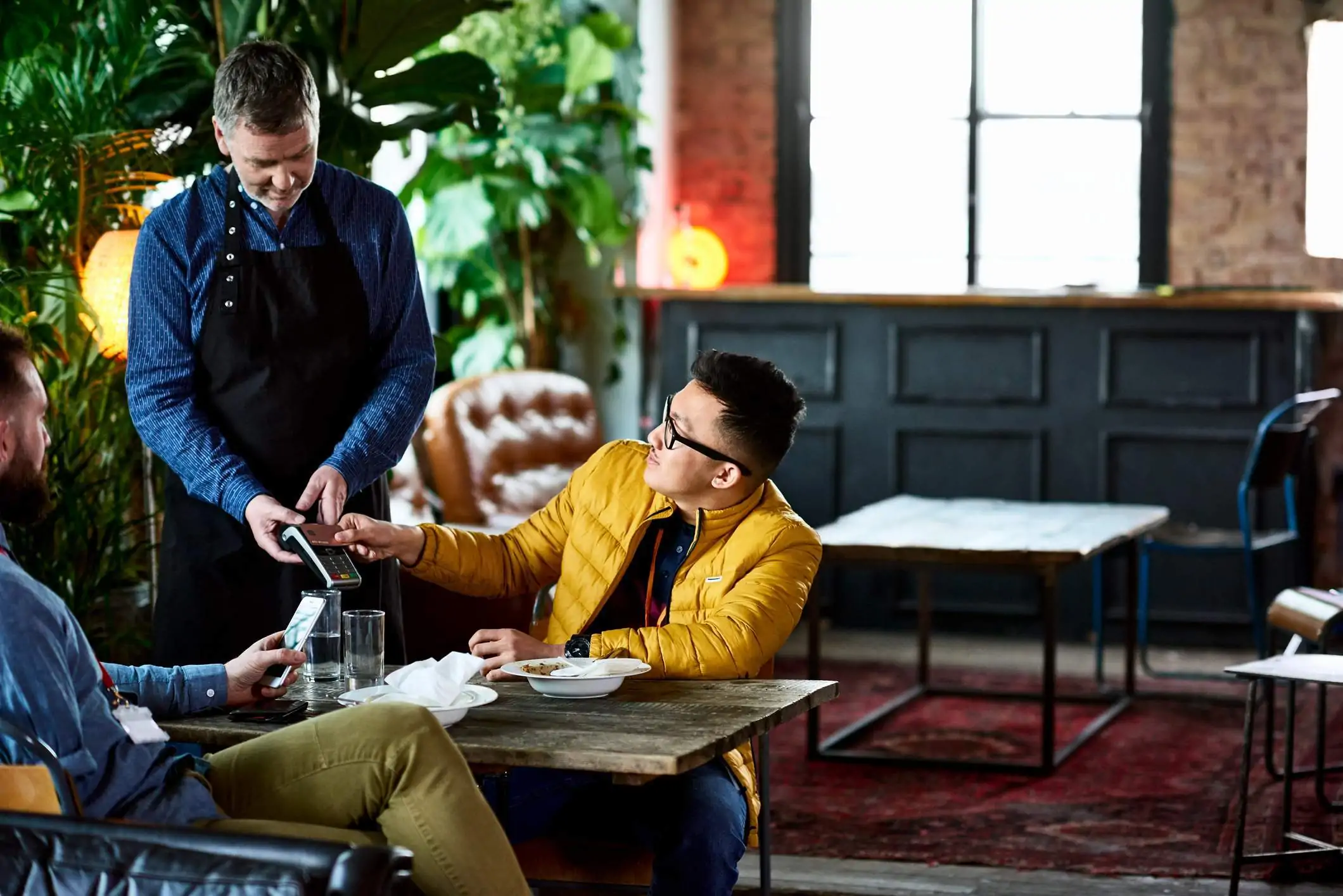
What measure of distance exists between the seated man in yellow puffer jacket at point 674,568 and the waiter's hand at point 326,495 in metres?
0.05

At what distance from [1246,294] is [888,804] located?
291 centimetres

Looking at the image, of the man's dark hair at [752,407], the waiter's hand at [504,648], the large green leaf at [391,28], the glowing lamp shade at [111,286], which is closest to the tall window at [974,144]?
the large green leaf at [391,28]

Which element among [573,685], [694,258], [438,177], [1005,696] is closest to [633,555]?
[573,685]

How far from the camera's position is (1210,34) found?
713 centimetres

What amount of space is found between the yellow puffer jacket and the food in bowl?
0.10 meters

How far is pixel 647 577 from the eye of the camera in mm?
2852

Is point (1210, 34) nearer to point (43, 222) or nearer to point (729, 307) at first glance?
point (729, 307)

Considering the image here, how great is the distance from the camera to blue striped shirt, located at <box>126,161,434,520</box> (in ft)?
9.37

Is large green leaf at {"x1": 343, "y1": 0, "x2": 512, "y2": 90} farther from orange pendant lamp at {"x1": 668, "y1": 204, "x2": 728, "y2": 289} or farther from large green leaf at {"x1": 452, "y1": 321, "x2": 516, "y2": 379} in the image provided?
orange pendant lamp at {"x1": 668, "y1": 204, "x2": 728, "y2": 289}

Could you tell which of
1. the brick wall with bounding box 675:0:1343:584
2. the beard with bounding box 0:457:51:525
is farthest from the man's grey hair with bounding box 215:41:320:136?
the brick wall with bounding box 675:0:1343:584

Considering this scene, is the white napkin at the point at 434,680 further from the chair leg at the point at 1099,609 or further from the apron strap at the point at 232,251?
the chair leg at the point at 1099,609

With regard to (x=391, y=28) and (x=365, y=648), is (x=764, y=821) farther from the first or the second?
(x=391, y=28)

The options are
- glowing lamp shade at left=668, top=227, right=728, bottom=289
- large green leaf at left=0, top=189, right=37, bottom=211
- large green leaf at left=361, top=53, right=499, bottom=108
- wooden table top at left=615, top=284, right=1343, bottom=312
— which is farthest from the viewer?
glowing lamp shade at left=668, top=227, right=728, bottom=289

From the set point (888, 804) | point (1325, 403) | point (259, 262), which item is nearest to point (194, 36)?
point (259, 262)
